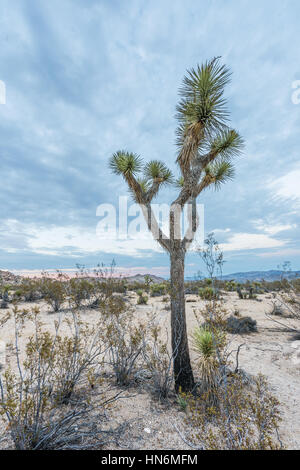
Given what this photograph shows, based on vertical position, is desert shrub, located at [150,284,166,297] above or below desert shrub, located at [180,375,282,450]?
below

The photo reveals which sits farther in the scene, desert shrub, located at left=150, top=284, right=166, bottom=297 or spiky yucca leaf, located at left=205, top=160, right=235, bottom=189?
desert shrub, located at left=150, top=284, right=166, bottom=297

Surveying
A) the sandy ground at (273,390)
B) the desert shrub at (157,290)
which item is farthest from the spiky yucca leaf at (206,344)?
the desert shrub at (157,290)

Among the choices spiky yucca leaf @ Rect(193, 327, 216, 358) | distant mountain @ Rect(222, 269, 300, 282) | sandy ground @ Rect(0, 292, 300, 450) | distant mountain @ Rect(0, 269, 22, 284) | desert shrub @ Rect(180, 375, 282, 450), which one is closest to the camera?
desert shrub @ Rect(180, 375, 282, 450)

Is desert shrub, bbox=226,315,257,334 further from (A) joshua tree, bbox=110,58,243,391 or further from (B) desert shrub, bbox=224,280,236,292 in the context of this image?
(B) desert shrub, bbox=224,280,236,292

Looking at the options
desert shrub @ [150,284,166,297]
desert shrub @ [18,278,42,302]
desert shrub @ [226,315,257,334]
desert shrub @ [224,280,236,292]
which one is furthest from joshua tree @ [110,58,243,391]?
desert shrub @ [224,280,236,292]

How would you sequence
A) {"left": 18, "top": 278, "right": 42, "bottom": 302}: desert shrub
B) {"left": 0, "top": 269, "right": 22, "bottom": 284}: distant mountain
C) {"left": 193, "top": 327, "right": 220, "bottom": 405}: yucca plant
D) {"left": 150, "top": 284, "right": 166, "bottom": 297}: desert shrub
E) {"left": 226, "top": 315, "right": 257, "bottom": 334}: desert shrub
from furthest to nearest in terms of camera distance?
{"left": 0, "top": 269, "right": 22, "bottom": 284}: distant mountain, {"left": 150, "top": 284, "right": 166, "bottom": 297}: desert shrub, {"left": 18, "top": 278, "right": 42, "bottom": 302}: desert shrub, {"left": 226, "top": 315, "right": 257, "bottom": 334}: desert shrub, {"left": 193, "top": 327, "right": 220, "bottom": 405}: yucca plant

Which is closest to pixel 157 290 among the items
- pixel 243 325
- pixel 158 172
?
pixel 243 325

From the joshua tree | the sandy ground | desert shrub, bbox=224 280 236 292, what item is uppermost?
the joshua tree

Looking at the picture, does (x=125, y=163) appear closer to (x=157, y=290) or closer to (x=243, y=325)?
(x=243, y=325)

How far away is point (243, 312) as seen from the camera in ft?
40.0

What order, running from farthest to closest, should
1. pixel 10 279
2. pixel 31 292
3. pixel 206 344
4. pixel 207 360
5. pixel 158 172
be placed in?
1. pixel 10 279
2. pixel 31 292
3. pixel 158 172
4. pixel 206 344
5. pixel 207 360
